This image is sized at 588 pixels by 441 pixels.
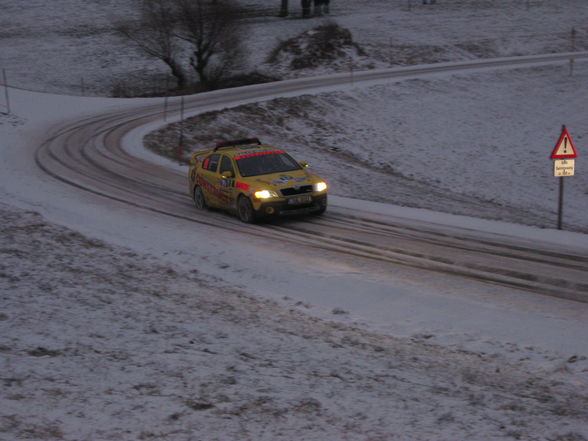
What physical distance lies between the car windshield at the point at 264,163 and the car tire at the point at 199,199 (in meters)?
1.51

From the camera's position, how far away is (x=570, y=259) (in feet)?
35.2

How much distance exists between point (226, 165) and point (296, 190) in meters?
2.09

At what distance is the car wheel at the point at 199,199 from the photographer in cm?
1548

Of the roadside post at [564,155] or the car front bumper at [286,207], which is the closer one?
the roadside post at [564,155]

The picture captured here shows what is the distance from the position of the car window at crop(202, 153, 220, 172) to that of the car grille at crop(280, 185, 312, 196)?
236cm

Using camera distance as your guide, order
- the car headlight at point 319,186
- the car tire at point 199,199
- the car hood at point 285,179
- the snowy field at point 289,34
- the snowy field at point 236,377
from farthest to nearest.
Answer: the snowy field at point 289,34, the car tire at point 199,199, the car headlight at point 319,186, the car hood at point 285,179, the snowy field at point 236,377

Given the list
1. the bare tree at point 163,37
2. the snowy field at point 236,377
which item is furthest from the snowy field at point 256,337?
the bare tree at point 163,37

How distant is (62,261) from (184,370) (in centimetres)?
469

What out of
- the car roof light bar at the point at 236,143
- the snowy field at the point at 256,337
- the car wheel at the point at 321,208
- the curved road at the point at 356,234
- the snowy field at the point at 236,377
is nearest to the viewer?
the snowy field at the point at 236,377

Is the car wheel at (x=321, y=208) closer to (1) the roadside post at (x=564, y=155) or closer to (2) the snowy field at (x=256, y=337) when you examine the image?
(2) the snowy field at (x=256, y=337)

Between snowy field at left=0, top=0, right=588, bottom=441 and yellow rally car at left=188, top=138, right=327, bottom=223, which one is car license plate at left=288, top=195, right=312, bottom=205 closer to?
yellow rally car at left=188, top=138, right=327, bottom=223

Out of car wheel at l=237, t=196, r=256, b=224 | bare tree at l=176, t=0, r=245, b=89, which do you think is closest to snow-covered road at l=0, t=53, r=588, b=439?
car wheel at l=237, t=196, r=256, b=224

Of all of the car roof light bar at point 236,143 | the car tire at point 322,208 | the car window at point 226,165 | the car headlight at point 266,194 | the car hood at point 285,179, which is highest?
the car roof light bar at point 236,143

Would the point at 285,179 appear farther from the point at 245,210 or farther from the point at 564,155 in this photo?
the point at 564,155
